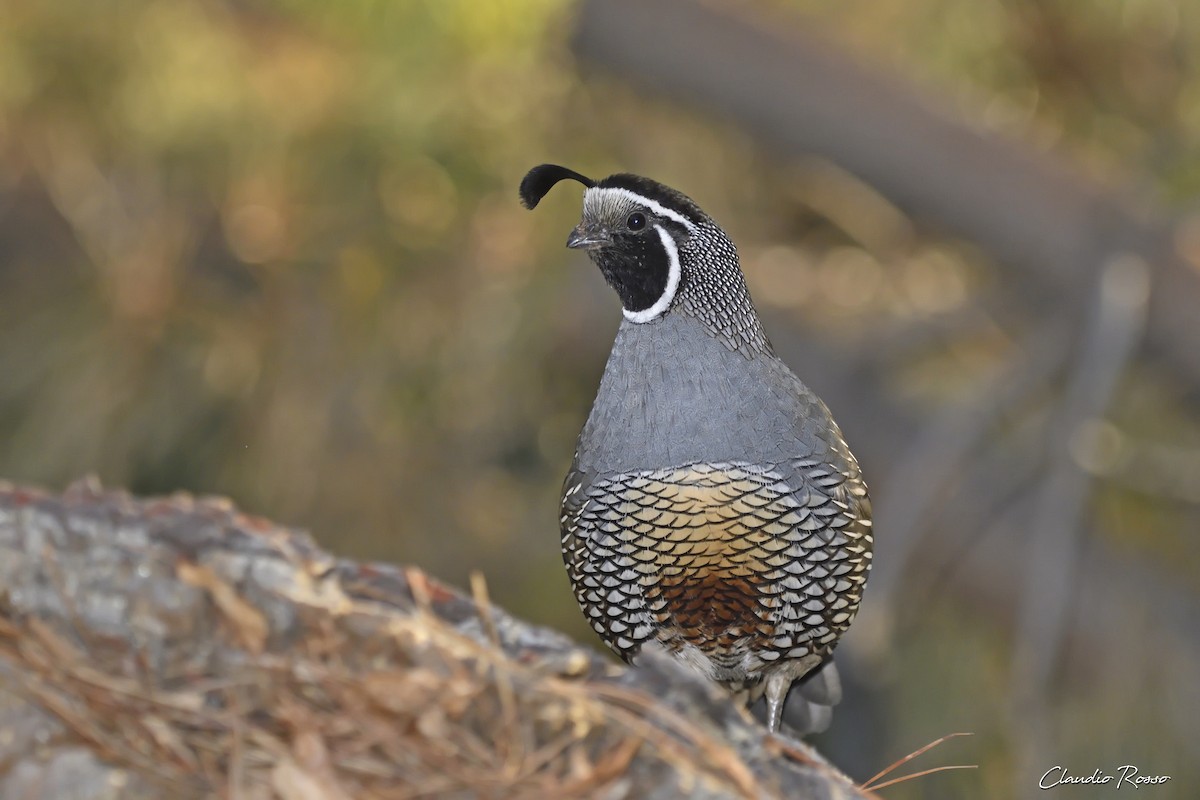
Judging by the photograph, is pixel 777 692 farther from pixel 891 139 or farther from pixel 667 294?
pixel 891 139

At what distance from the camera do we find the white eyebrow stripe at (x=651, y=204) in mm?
919

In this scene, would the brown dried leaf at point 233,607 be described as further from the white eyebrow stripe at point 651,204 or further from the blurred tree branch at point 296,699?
the white eyebrow stripe at point 651,204

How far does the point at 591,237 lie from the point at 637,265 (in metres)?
0.04

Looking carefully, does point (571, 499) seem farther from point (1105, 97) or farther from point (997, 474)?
point (1105, 97)

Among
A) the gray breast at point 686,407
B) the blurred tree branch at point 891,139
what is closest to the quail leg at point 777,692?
the gray breast at point 686,407

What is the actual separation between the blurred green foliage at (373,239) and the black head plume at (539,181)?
51.4 inches

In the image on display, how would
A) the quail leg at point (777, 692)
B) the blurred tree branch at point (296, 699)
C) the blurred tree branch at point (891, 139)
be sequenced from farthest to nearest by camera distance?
the blurred tree branch at point (891, 139) → the quail leg at point (777, 692) → the blurred tree branch at point (296, 699)

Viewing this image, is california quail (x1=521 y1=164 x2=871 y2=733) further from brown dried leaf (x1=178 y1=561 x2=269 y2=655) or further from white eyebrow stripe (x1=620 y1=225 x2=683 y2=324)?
brown dried leaf (x1=178 y1=561 x2=269 y2=655)

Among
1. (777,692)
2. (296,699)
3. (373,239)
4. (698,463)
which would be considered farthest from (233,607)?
(373,239)

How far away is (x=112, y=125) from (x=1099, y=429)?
186 cm

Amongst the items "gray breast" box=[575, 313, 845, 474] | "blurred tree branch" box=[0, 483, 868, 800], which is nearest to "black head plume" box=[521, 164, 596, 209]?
"gray breast" box=[575, 313, 845, 474]

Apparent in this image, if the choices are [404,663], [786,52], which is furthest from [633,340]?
[786,52]

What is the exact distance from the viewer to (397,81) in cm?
225

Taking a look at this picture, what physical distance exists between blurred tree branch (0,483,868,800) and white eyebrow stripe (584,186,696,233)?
0.91ft
